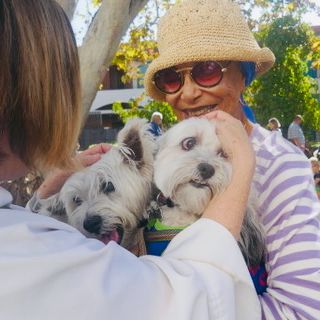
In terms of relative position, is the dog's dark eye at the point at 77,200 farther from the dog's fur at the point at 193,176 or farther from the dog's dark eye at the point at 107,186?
the dog's fur at the point at 193,176

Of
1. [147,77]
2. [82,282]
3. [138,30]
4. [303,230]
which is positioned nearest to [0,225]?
[82,282]

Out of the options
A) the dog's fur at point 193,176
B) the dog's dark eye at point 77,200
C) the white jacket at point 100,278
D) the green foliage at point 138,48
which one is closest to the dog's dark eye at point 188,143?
the dog's fur at point 193,176

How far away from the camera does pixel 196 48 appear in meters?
2.07

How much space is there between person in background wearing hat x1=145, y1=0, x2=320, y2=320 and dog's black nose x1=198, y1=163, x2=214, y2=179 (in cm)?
12

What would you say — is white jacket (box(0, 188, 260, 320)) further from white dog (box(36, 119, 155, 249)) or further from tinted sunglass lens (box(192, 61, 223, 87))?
tinted sunglass lens (box(192, 61, 223, 87))

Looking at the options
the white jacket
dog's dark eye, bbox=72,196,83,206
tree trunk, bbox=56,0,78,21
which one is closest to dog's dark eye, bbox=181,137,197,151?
dog's dark eye, bbox=72,196,83,206

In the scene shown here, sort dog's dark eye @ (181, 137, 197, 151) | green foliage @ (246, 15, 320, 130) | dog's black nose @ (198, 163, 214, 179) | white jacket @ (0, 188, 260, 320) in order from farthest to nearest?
green foliage @ (246, 15, 320, 130) → dog's dark eye @ (181, 137, 197, 151) → dog's black nose @ (198, 163, 214, 179) → white jacket @ (0, 188, 260, 320)

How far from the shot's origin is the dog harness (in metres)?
1.87

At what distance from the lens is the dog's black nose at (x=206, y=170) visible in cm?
185

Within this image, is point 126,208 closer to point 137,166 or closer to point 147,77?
point 137,166

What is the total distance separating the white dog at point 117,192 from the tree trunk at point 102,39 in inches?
109

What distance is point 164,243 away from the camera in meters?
1.92

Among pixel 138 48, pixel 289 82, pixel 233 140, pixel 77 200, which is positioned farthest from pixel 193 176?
pixel 289 82

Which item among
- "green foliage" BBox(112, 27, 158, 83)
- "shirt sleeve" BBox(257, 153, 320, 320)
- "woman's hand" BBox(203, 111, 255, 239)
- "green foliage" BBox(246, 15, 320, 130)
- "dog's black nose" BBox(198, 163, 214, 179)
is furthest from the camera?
"green foliage" BBox(246, 15, 320, 130)
